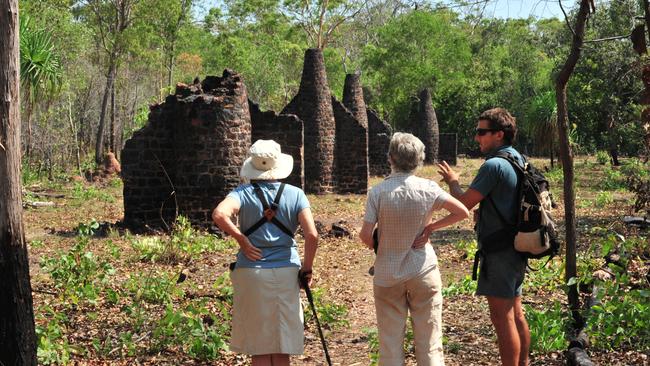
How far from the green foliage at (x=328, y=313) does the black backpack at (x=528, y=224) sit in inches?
121

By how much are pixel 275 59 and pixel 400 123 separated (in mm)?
9138

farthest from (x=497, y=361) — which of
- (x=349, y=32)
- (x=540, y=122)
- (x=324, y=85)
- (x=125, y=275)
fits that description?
(x=349, y=32)

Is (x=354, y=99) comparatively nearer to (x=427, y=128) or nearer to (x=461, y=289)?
(x=427, y=128)

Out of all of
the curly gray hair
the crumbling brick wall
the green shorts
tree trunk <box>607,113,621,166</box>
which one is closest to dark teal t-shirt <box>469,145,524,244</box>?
the green shorts

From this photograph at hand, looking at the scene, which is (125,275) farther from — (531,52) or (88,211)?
(531,52)

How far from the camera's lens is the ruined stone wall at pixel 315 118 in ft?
81.0

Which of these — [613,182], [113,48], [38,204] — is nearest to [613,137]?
[613,182]

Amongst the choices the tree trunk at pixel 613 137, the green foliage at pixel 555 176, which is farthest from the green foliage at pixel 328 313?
the green foliage at pixel 555 176

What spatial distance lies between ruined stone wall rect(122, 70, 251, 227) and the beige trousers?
33.4 ft

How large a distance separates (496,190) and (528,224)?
0.30 m

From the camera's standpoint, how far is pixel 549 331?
609 centimetres

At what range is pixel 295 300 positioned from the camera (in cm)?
492

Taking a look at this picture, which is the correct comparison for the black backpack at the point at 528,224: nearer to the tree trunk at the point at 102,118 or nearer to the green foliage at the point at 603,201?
the green foliage at the point at 603,201

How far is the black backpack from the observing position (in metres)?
4.88
